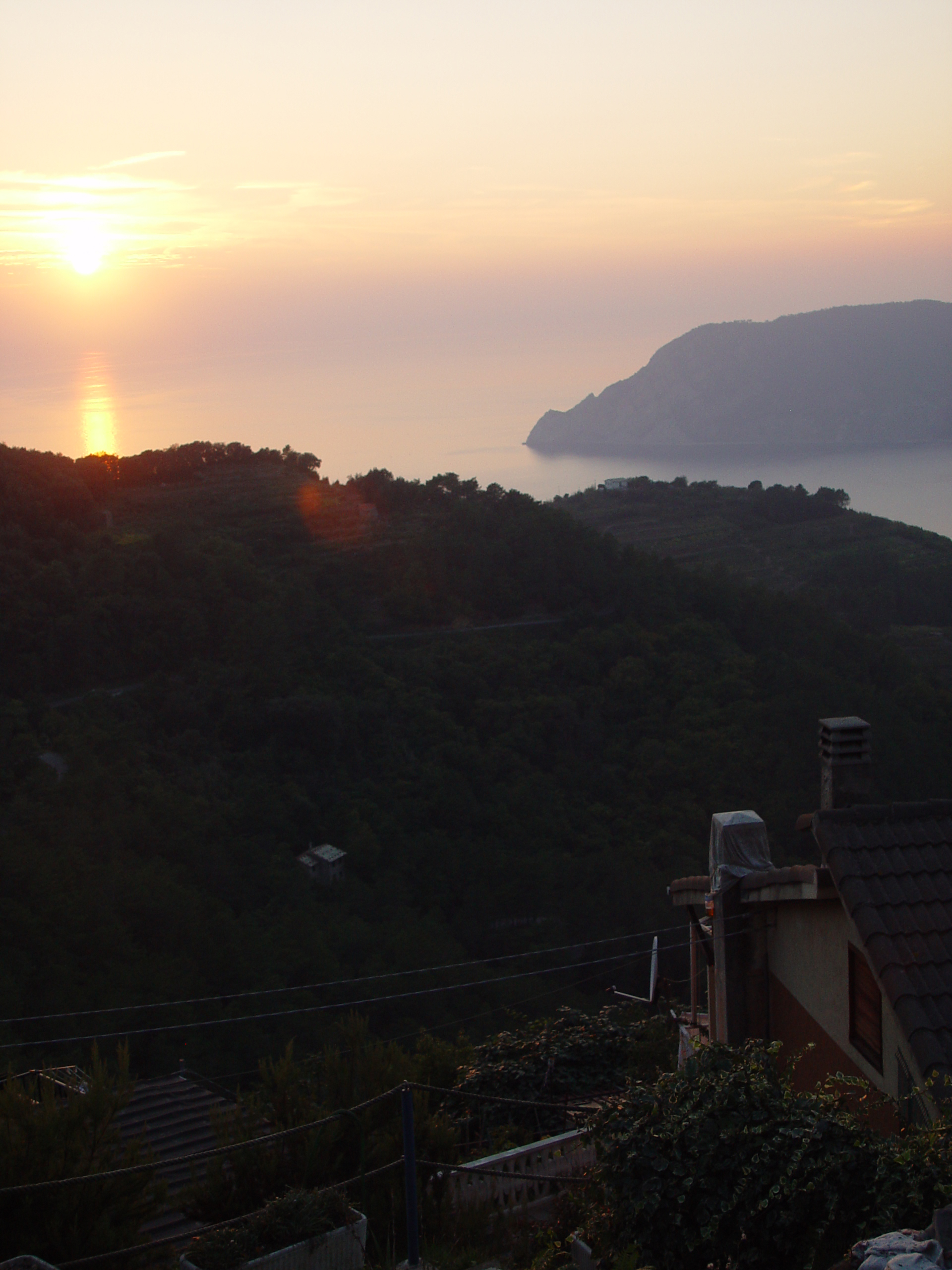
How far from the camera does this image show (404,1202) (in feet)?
14.3

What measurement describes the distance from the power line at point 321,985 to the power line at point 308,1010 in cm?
25

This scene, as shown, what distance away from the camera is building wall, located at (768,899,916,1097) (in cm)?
485

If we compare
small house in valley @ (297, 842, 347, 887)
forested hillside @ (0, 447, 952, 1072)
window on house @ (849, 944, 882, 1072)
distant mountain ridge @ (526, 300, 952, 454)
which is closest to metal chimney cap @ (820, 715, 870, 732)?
window on house @ (849, 944, 882, 1072)

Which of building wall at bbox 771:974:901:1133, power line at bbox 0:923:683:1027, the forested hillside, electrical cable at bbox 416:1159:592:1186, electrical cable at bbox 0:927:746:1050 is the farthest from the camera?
the forested hillside

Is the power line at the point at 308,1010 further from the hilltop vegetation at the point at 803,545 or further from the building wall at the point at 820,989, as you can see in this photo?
the hilltop vegetation at the point at 803,545

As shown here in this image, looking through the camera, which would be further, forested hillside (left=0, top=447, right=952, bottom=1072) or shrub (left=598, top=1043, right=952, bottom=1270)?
forested hillside (left=0, top=447, right=952, bottom=1072)

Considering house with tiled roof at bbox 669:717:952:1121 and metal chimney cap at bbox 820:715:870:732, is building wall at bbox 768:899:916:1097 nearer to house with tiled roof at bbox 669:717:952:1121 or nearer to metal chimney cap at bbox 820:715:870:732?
house with tiled roof at bbox 669:717:952:1121

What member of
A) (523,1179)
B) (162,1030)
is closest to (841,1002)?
(523,1179)

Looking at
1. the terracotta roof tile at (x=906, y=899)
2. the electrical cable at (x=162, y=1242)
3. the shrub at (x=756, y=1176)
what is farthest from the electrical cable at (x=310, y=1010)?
the shrub at (x=756, y=1176)

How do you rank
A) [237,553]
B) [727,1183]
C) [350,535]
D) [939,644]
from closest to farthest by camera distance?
[727,1183] < [237,553] < [350,535] < [939,644]

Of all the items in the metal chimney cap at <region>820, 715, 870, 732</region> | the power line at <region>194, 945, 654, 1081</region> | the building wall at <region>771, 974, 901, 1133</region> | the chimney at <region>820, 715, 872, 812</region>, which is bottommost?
the power line at <region>194, 945, 654, 1081</region>

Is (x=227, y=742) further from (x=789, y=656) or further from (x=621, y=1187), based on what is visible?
(x=621, y=1187)

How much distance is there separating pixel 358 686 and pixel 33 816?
9926 mm

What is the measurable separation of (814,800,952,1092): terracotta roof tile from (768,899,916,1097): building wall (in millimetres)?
196
